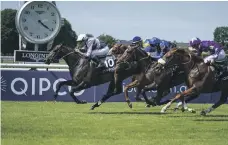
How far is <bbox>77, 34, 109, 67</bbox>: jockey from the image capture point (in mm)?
19266

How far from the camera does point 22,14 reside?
2783cm

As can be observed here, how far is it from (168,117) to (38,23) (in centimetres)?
1373

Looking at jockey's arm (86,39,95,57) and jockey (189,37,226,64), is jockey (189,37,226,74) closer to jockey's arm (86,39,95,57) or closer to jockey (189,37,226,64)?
jockey (189,37,226,64)

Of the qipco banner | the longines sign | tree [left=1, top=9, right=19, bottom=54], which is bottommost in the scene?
tree [left=1, top=9, right=19, bottom=54]

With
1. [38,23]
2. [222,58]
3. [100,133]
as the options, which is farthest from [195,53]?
[38,23]

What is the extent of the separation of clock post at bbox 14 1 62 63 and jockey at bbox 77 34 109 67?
310 inches

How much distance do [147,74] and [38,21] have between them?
33.5ft

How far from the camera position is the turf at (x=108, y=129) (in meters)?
11.1

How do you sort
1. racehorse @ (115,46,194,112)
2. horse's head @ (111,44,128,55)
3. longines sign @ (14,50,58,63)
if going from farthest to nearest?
longines sign @ (14,50,58,63) → horse's head @ (111,44,128,55) → racehorse @ (115,46,194,112)

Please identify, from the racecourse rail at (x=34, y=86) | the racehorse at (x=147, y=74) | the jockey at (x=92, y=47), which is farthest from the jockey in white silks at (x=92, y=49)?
the racecourse rail at (x=34, y=86)

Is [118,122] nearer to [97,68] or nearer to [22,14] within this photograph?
[97,68]

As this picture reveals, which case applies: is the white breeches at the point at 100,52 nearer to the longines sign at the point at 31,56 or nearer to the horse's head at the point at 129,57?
the horse's head at the point at 129,57

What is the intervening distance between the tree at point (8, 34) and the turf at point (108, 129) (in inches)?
2364

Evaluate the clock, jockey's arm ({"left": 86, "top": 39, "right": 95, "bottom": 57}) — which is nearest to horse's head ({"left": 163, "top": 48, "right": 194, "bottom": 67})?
jockey's arm ({"left": 86, "top": 39, "right": 95, "bottom": 57})
